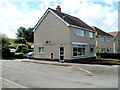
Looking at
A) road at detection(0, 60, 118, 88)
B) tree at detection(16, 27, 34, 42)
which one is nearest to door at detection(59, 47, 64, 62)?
road at detection(0, 60, 118, 88)

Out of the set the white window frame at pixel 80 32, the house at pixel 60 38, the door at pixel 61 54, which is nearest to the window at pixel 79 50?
the house at pixel 60 38

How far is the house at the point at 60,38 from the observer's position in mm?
23219

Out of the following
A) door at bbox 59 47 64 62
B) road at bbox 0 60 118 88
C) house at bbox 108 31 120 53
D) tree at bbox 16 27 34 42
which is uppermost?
tree at bbox 16 27 34 42

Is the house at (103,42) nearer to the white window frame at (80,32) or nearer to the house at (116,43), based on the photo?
the house at (116,43)

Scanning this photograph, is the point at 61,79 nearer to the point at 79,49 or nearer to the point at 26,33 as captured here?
the point at 79,49

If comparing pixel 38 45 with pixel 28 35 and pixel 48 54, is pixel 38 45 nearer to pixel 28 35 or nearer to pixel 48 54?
pixel 48 54

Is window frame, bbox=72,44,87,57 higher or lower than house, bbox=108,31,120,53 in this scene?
lower

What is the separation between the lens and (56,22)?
2467 cm

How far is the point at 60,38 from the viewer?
78.5ft

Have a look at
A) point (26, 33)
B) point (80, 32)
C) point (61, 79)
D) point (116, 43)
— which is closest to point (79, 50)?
point (80, 32)

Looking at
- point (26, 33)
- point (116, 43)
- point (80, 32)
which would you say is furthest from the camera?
point (26, 33)

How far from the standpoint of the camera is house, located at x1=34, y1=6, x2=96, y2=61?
23219mm

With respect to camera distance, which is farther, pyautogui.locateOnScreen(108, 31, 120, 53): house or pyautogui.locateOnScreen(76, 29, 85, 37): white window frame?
pyautogui.locateOnScreen(108, 31, 120, 53): house

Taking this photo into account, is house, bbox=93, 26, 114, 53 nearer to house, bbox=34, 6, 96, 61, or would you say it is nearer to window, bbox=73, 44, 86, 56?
house, bbox=34, 6, 96, 61
